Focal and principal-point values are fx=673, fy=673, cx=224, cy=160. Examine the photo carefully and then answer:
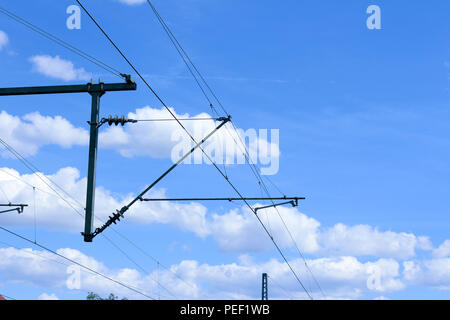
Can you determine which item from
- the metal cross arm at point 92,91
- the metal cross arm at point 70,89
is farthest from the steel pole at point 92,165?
the metal cross arm at point 70,89

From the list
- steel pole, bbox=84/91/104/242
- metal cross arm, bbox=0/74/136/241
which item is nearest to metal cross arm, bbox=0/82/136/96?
metal cross arm, bbox=0/74/136/241

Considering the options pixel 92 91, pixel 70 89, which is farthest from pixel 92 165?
pixel 70 89

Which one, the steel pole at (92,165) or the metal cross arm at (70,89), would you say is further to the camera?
the metal cross arm at (70,89)

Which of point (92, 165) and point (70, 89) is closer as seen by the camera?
point (92, 165)

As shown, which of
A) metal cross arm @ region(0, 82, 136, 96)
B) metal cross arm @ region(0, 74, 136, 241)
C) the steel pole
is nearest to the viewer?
the steel pole

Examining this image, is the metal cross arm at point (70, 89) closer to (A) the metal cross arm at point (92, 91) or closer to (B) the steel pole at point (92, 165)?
(A) the metal cross arm at point (92, 91)

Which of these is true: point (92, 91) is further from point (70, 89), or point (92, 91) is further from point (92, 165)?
point (92, 165)

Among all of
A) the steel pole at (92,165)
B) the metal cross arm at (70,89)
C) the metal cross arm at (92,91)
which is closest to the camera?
the steel pole at (92,165)

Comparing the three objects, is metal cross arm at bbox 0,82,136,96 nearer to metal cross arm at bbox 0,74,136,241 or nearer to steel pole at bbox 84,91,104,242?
metal cross arm at bbox 0,74,136,241

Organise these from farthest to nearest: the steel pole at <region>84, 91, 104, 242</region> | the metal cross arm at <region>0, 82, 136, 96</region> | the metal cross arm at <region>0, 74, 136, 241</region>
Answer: the metal cross arm at <region>0, 82, 136, 96</region>
the metal cross arm at <region>0, 74, 136, 241</region>
the steel pole at <region>84, 91, 104, 242</region>
